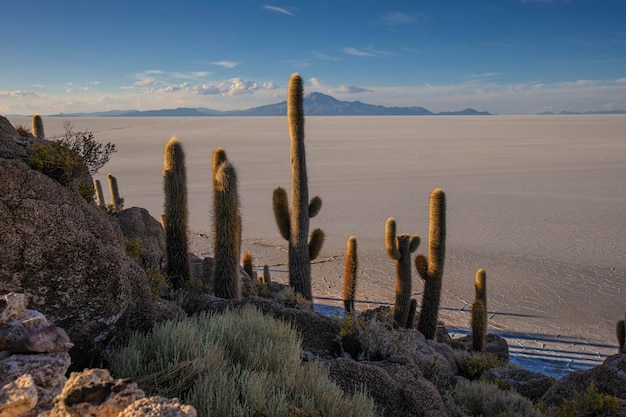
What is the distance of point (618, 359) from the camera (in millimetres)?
6754

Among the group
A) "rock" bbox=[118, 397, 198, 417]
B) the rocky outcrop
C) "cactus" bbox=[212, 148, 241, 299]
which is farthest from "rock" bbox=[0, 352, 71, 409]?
"cactus" bbox=[212, 148, 241, 299]

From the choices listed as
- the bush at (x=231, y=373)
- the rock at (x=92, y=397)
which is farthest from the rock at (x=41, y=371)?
the bush at (x=231, y=373)

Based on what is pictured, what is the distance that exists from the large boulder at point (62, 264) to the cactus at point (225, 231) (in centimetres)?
352

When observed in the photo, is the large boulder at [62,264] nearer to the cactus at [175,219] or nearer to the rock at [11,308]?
the rock at [11,308]

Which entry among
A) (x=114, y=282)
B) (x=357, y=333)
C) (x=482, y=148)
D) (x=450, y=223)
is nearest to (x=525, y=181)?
(x=450, y=223)

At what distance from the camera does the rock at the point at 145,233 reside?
8875 millimetres

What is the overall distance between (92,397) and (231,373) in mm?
1517

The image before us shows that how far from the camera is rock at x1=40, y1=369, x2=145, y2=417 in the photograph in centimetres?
209

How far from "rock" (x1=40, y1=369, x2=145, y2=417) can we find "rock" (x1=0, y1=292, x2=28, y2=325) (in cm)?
77

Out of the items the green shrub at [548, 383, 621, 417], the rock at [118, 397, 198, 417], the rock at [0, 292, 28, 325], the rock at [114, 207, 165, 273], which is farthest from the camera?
the rock at [114, 207, 165, 273]

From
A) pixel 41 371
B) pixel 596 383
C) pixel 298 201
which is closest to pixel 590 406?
pixel 596 383

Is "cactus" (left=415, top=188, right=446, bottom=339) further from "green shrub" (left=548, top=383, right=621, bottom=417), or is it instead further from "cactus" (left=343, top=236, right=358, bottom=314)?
"green shrub" (left=548, top=383, right=621, bottom=417)

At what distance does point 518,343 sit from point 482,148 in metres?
47.8

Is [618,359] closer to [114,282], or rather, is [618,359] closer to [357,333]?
[357,333]
